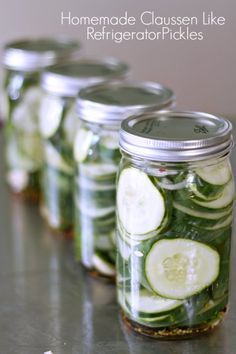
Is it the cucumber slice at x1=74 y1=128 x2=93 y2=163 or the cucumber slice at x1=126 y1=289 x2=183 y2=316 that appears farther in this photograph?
the cucumber slice at x1=74 y1=128 x2=93 y2=163

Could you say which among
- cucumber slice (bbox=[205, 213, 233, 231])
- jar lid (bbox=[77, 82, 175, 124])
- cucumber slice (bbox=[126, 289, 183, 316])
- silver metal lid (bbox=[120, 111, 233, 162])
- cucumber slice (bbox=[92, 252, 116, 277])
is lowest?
cucumber slice (bbox=[92, 252, 116, 277])

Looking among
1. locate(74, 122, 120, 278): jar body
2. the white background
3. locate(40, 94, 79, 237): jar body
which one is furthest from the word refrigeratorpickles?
locate(74, 122, 120, 278): jar body

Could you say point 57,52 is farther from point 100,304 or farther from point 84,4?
point 100,304

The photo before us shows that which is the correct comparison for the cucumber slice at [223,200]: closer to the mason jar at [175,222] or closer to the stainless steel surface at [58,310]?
the mason jar at [175,222]

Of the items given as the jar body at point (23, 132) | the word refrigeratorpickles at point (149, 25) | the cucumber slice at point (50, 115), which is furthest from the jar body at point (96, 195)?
the word refrigeratorpickles at point (149, 25)

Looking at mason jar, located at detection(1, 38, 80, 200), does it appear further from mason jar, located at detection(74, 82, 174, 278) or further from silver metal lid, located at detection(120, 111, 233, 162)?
silver metal lid, located at detection(120, 111, 233, 162)

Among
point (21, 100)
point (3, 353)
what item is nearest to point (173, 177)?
point (3, 353)
